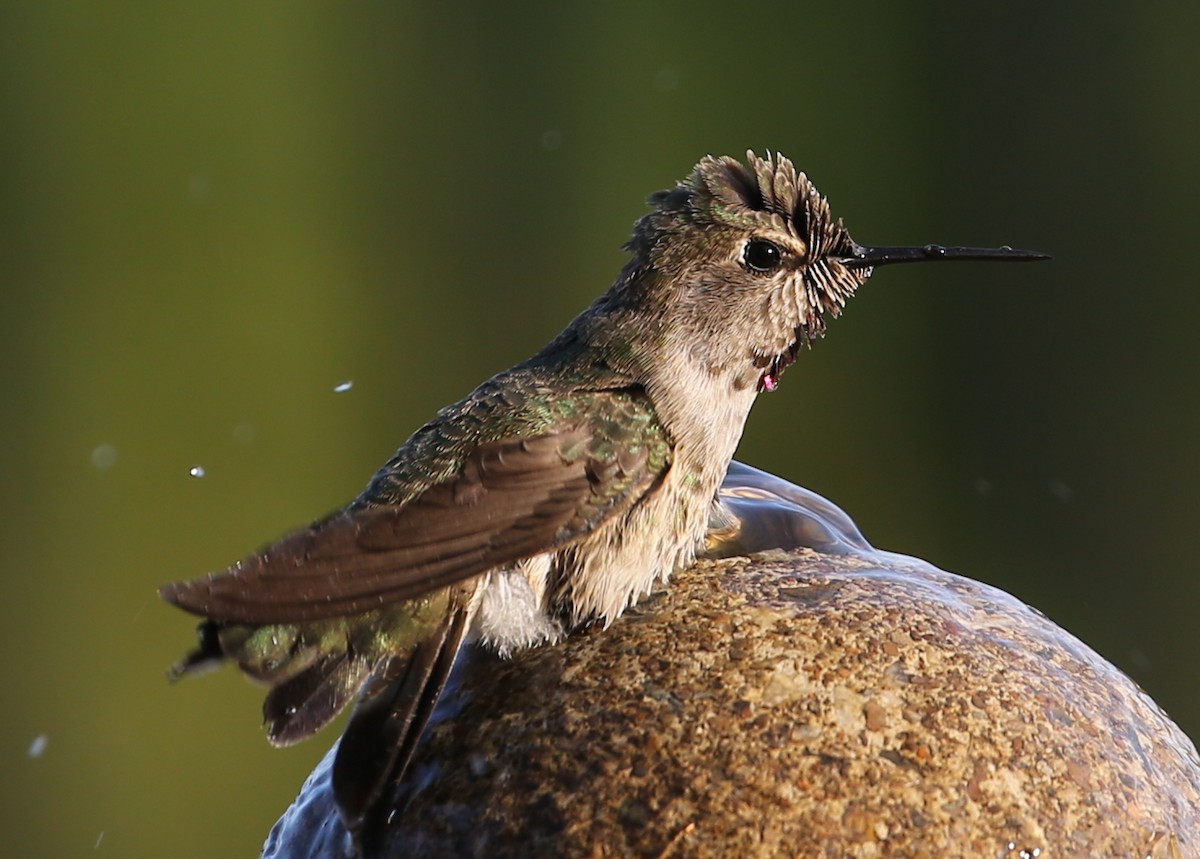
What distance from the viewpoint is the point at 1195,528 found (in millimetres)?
9758

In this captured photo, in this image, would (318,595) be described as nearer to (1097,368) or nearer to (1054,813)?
(1054,813)

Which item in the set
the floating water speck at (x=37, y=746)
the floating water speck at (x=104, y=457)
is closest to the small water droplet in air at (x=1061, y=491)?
the floating water speck at (x=104, y=457)

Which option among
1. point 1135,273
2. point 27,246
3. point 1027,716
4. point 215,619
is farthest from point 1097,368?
point 215,619

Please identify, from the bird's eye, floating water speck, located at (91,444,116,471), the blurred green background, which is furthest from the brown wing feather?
floating water speck, located at (91,444,116,471)

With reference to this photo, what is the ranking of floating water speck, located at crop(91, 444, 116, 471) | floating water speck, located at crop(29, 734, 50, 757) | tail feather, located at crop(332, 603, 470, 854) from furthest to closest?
floating water speck, located at crop(91, 444, 116, 471) → floating water speck, located at crop(29, 734, 50, 757) → tail feather, located at crop(332, 603, 470, 854)

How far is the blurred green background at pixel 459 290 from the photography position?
9109 mm

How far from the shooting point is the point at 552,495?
11.7 feet

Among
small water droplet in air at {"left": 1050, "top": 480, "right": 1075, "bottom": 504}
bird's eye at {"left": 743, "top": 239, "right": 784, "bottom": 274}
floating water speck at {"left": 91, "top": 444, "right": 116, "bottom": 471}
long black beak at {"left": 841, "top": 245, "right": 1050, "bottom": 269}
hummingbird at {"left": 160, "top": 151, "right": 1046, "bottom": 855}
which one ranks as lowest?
small water droplet in air at {"left": 1050, "top": 480, "right": 1075, "bottom": 504}

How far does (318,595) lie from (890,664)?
106 centimetres

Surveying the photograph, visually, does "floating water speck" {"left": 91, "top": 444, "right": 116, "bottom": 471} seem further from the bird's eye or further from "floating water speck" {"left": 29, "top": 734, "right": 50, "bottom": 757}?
the bird's eye

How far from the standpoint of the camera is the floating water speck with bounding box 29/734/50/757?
8.93 metres

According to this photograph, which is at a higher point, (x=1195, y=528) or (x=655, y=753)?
(x=655, y=753)

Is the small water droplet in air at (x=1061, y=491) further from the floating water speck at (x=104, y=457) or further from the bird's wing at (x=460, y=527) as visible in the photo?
the bird's wing at (x=460, y=527)

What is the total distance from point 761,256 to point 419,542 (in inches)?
44.0
